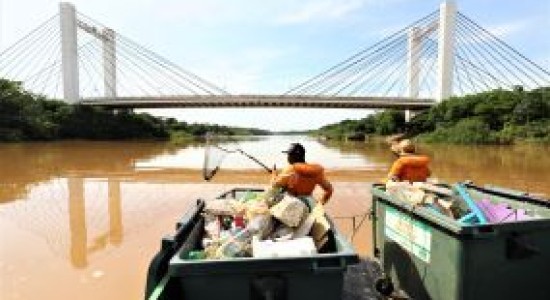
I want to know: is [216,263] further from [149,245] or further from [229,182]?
[229,182]

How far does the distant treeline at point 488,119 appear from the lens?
4359cm

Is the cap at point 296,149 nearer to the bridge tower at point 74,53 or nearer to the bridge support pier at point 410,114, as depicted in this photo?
the bridge tower at point 74,53

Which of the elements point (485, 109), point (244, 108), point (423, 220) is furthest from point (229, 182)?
point (485, 109)

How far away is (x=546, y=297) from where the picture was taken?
4098 millimetres

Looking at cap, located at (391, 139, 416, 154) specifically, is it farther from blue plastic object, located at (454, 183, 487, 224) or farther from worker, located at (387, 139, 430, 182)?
blue plastic object, located at (454, 183, 487, 224)

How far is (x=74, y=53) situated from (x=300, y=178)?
163 ft

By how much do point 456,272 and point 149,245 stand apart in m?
4.27

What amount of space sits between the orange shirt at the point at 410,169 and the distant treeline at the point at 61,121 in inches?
1089

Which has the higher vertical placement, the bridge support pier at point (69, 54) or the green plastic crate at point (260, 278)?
the bridge support pier at point (69, 54)

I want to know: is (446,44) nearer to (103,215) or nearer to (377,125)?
(377,125)

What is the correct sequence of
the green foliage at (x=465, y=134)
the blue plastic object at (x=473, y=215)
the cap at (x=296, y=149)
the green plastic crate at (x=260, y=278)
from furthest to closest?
1. the green foliage at (x=465, y=134)
2. the cap at (x=296, y=149)
3. the blue plastic object at (x=473, y=215)
4. the green plastic crate at (x=260, y=278)

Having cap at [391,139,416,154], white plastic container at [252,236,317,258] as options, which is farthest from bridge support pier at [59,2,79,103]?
white plastic container at [252,236,317,258]

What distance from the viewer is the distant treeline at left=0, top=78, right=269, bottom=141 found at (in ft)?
132

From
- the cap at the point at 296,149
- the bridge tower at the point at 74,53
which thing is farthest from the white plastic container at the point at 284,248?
the bridge tower at the point at 74,53
